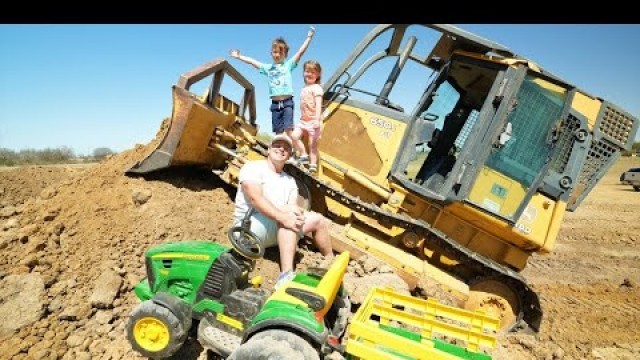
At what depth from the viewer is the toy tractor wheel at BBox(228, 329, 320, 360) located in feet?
7.74

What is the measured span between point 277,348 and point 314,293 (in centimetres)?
45

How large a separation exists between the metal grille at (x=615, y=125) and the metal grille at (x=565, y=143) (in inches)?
12.6

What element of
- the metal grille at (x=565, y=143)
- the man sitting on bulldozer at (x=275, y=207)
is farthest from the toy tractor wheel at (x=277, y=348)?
the metal grille at (x=565, y=143)

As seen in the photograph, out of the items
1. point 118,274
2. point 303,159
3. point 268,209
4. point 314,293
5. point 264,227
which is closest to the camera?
point 314,293

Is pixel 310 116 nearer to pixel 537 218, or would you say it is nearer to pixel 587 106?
pixel 537 218

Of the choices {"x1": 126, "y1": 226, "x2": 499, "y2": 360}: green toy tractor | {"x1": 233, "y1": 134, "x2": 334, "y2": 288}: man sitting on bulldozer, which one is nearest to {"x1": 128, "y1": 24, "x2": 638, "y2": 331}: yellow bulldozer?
{"x1": 233, "y1": 134, "x2": 334, "y2": 288}: man sitting on bulldozer

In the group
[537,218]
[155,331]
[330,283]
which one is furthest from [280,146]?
[537,218]

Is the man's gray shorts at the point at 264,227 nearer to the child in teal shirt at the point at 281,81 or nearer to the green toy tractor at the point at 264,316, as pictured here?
the green toy tractor at the point at 264,316

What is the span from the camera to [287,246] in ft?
12.3

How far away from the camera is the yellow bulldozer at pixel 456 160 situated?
4516mm

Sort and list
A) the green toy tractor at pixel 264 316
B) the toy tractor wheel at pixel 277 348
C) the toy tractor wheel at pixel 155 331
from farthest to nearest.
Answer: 1. the toy tractor wheel at pixel 155 331
2. the green toy tractor at pixel 264 316
3. the toy tractor wheel at pixel 277 348

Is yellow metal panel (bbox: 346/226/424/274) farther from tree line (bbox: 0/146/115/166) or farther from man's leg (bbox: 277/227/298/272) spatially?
tree line (bbox: 0/146/115/166)

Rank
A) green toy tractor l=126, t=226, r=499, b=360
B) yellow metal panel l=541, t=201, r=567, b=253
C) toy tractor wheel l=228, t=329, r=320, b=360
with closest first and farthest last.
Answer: toy tractor wheel l=228, t=329, r=320, b=360 < green toy tractor l=126, t=226, r=499, b=360 < yellow metal panel l=541, t=201, r=567, b=253

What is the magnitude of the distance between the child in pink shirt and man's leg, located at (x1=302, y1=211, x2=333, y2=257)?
3.30 ft
